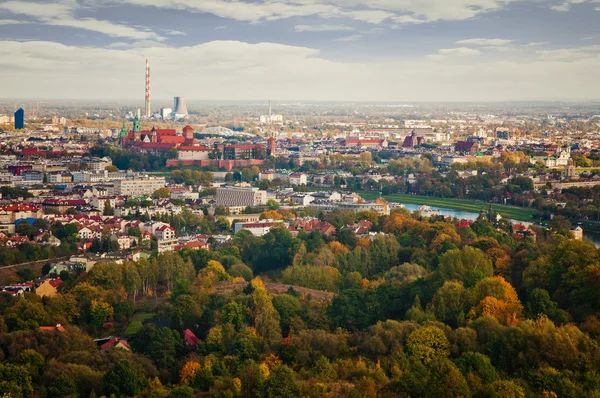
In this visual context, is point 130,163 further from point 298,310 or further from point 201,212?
point 298,310

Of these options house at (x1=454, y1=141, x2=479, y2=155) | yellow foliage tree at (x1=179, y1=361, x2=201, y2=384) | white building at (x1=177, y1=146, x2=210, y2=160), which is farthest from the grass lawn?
house at (x1=454, y1=141, x2=479, y2=155)

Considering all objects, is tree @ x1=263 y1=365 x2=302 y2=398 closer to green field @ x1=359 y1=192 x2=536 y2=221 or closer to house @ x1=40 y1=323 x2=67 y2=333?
house @ x1=40 y1=323 x2=67 y2=333

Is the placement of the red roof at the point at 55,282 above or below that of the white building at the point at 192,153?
above

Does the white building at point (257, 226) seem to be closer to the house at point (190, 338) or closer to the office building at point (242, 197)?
the office building at point (242, 197)

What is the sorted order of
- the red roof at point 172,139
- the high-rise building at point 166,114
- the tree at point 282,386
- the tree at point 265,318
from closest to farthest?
the tree at point 282,386 → the tree at point 265,318 → the red roof at point 172,139 → the high-rise building at point 166,114

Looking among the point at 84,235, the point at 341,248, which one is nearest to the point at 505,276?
the point at 341,248

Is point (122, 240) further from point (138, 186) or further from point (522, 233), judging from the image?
point (138, 186)

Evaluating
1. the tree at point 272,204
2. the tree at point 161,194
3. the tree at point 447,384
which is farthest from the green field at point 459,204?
the tree at point 447,384
